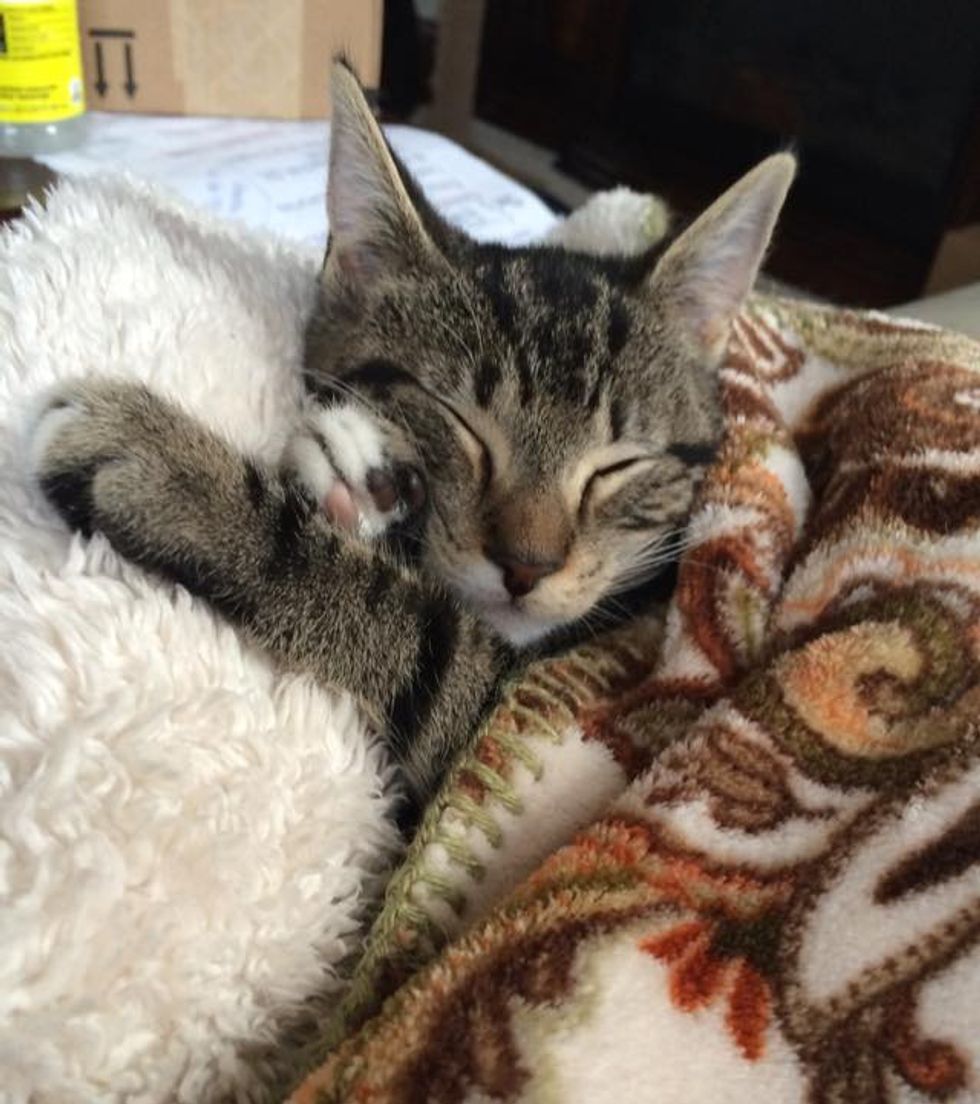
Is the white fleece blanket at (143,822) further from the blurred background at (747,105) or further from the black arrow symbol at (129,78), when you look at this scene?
the blurred background at (747,105)

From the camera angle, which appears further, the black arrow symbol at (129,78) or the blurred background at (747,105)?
the blurred background at (747,105)

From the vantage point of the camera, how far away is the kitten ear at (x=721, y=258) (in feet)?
2.86

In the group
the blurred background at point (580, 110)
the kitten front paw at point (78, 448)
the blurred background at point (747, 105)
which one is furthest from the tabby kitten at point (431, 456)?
the blurred background at point (747, 105)

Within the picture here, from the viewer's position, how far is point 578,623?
820 mm

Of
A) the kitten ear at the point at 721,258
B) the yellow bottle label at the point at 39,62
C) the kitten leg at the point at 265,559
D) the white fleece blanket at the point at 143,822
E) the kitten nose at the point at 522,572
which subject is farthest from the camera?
the yellow bottle label at the point at 39,62

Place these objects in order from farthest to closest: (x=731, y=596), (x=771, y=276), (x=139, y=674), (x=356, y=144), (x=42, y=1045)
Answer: (x=771, y=276) < (x=356, y=144) < (x=731, y=596) < (x=139, y=674) < (x=42, y=1045)

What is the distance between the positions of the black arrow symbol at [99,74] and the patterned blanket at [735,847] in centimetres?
132

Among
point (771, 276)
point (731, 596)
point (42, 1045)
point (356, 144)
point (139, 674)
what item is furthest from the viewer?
point (771, 276)

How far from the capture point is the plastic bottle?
1.45m

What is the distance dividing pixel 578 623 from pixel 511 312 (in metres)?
0.24

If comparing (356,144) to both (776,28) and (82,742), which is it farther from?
(776,28)

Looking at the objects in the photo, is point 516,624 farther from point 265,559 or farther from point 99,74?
point 99,74

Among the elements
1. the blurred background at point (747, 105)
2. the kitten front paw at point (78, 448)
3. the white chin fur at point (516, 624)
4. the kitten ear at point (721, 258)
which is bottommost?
the blurred background at point (747, 105)

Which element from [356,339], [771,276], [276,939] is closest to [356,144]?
[356,339]
